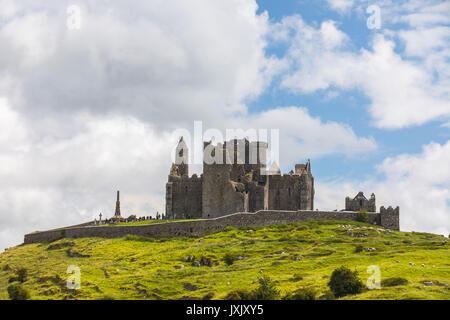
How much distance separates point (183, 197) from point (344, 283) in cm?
5648

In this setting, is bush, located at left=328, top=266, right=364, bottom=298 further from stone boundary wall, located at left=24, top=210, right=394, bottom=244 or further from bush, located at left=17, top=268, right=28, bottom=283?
bush, located at left=17, top=268, right=28, bottom=283

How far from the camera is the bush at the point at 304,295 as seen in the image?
56.4 metres

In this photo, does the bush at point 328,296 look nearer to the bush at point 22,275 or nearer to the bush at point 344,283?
the bush at point 344,283

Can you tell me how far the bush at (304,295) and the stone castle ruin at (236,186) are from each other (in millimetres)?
45485

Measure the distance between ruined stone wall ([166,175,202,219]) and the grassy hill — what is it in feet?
48.6

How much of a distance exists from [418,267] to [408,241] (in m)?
20.3

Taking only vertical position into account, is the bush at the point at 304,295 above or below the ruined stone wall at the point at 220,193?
below

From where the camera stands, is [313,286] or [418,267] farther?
[418,267]

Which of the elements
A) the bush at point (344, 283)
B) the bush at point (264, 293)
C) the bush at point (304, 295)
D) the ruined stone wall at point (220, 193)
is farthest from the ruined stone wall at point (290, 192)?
the bush at point (304, 295)

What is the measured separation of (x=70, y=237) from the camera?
4210 inches

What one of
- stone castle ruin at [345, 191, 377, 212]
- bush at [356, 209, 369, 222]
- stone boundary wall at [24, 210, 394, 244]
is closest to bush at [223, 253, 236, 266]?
stone boundary wall at [24, 210, 394, 244]
